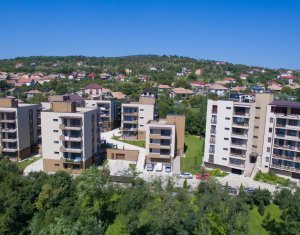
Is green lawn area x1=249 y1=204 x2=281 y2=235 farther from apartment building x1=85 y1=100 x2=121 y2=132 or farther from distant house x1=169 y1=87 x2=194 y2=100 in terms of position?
distant house x1=169 y1=87 x2=194 y2=100

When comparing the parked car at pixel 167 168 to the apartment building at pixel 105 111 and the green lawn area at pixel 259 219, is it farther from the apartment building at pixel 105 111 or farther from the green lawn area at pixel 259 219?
the apartment building at pixel 105 111

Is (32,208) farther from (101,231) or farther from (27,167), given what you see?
(27,167)

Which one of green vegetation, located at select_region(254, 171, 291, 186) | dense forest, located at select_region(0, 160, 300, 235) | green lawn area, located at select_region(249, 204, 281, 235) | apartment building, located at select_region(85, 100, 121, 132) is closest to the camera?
dense forest, located at select_region(0, 160, 300, 235)

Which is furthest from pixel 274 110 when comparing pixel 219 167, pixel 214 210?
pixel 214 210

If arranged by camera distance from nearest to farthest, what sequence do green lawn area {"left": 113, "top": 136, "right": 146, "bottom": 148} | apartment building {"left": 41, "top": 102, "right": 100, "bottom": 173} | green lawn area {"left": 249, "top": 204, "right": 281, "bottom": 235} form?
green lawn area {"left": 249, "top": 204, "right": 281, "bottom": 235} < apartment building {"left": 41, "top": 102, "right": 100, "bottom": 173} < green lawn area {"left": 113, "top": 136, "right": 146, "bottom": 148}

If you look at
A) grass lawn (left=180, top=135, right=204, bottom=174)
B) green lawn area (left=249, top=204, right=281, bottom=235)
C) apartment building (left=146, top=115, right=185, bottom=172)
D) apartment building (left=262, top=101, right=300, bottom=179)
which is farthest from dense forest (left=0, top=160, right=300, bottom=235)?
apartment building (left=146, top=115, right=185, bottom=172)

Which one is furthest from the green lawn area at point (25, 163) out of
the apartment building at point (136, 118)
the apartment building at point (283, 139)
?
the apartment building at point (283, 139)
